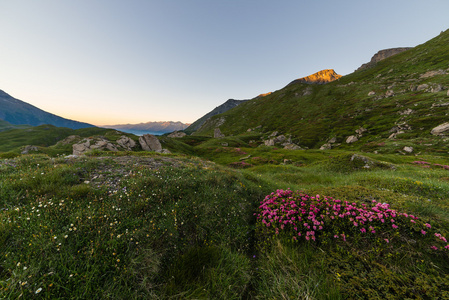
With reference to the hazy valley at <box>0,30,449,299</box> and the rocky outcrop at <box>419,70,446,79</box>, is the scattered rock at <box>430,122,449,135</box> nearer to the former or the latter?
the hazy valley at <box>0,30,449,299</box>

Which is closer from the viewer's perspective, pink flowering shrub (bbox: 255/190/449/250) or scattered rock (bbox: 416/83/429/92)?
pink flowering shrub (bbox: 255/190/449/250)

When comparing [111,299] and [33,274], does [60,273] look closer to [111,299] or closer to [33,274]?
[33,274]

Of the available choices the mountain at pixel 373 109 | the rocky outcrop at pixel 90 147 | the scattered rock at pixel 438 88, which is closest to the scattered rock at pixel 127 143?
the rocky outcrop at pixel 90 147

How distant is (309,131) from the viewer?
102 metres

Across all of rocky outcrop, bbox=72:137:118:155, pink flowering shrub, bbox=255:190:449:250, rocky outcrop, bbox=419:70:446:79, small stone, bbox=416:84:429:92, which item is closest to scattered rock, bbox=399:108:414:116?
small stone, bbox=416:84:429:92

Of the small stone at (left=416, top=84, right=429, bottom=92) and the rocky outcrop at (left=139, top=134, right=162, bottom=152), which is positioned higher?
the small stone at (left=416, top=84, right=429, bottom=92)

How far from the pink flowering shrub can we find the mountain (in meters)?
72.0

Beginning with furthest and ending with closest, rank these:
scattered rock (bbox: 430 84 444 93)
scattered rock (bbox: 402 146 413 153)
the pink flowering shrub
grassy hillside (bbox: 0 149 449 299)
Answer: scattered rock (bbox: 430 84 444 93) → scattered rock (bbox: 402 146 413 153) → the pink flowering shrub → grassy hillside (bbox: 0 149 449 299)

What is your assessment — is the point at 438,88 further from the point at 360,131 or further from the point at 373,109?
the point at 360,131

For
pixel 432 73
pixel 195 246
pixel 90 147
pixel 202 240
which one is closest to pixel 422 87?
A: pixel 432 73

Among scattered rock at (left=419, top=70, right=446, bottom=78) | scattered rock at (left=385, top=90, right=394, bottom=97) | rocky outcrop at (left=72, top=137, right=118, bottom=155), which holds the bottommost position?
rocky outcrop at (left=72, top=137, right=118, bottom=155)

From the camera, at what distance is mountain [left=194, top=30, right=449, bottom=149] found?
69750mm

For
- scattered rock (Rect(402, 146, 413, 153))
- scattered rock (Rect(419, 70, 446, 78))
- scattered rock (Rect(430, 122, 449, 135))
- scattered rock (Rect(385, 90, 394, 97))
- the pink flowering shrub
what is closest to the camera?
the pink flowering shrub

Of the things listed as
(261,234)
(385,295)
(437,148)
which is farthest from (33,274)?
(437,148)
